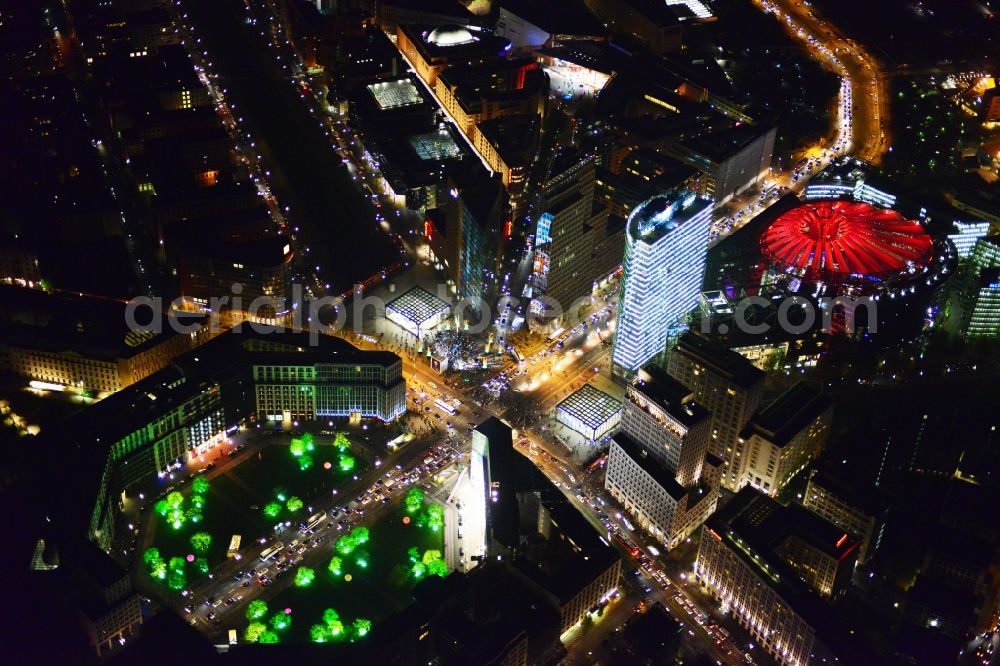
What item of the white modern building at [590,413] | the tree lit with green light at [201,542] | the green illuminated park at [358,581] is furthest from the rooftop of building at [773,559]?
the tree lit with green light at [201,542]

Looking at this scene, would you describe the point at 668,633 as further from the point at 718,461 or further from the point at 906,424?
the point at 906,424

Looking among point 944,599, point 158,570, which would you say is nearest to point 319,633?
point 158,570

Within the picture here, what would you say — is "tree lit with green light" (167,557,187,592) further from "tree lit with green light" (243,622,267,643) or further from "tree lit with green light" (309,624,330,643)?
"tree lit with green light" (309,624,330,643)

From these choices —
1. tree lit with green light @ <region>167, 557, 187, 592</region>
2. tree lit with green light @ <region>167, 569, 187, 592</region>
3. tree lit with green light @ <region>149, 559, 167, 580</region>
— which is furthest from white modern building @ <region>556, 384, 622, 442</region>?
tree lit with green light @ <region>149, 559, 167, 580</region>

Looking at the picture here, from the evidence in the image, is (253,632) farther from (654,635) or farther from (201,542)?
(654,635)

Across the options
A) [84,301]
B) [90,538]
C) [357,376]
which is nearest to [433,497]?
[357,376]

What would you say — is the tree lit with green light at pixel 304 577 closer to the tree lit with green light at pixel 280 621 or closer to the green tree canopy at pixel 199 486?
the tree lit with green light at pixel 280 621
